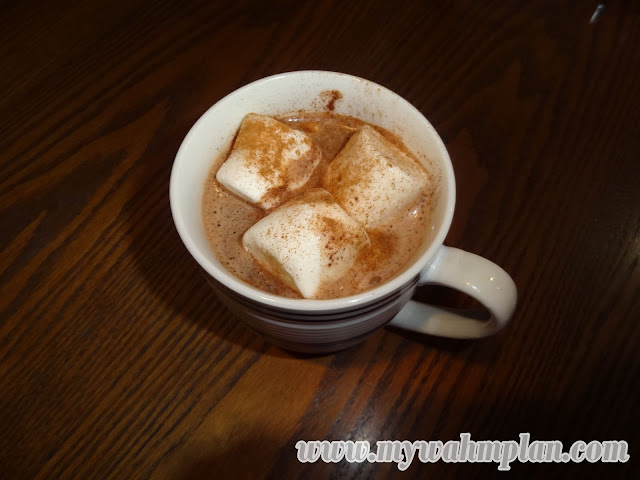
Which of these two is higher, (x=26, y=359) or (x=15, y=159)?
(x=15, y=159)

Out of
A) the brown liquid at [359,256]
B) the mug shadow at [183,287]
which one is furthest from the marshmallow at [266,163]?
the mug shadow at [183,287]

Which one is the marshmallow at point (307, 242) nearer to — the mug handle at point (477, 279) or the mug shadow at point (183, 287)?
the mug handle at point (477, 279)

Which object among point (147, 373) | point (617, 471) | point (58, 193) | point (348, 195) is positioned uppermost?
point (348, 195)

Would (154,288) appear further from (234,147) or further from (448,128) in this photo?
(448,128)

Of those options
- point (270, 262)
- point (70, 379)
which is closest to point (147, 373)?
point (70, 379)

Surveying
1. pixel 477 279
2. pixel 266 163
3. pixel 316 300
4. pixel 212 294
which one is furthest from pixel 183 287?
pixel 477 279

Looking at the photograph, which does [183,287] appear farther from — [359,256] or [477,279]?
[477,279]
